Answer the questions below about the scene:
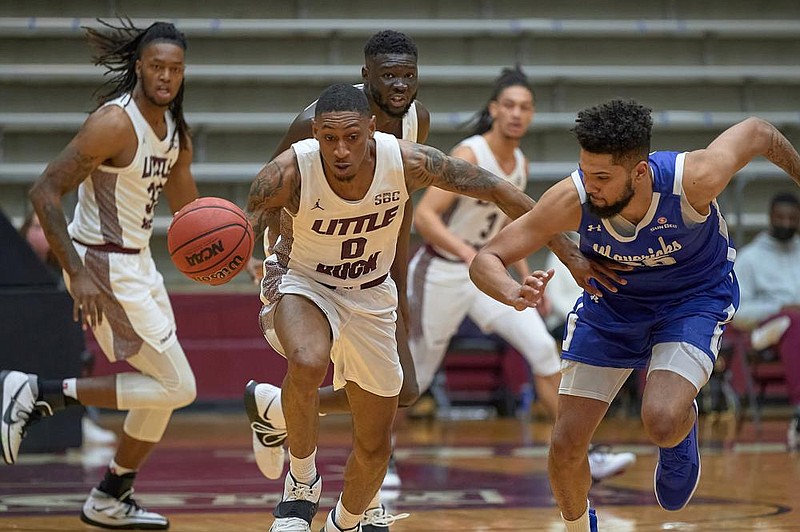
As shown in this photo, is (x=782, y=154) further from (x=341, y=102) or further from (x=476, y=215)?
(x=476, y=215)

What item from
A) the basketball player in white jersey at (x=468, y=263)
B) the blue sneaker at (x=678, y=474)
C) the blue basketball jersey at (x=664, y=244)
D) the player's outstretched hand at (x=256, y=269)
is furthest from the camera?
the basketball player in white jersey at (x=468, y=263)

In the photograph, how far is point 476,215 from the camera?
→ 7719mm

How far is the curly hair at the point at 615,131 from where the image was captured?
4215 mm

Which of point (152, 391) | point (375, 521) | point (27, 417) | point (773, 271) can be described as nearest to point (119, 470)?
point (152, 391)

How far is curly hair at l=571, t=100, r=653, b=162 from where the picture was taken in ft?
13.8

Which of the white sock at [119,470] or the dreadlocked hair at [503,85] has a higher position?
the dreadlocked hair at [503,85]

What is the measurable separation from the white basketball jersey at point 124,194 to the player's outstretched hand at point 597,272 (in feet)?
7.74

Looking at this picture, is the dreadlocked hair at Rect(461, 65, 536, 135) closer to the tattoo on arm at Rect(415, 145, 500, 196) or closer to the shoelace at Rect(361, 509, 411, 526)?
the tattoo on arm at Rect(415, 145, 500, 196)

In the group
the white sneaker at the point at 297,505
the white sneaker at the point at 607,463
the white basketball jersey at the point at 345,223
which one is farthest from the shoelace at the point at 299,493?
the white sneaker at the point at 607,463

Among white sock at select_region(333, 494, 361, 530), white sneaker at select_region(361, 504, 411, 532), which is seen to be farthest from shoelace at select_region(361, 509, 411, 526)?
white sock at select_region(333, 494, 361, 530)

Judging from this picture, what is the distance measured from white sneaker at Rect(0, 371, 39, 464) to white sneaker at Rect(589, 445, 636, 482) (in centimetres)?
298

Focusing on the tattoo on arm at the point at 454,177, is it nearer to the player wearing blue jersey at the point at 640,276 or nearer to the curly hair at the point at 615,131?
the player wearing blue jersey at the point at 640,276

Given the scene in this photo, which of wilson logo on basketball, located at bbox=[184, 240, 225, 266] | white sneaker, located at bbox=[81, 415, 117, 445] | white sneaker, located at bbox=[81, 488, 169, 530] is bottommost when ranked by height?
white sneaker, located at bbox=[81, 415, 117, 445]

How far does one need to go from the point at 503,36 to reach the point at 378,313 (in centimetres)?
916
